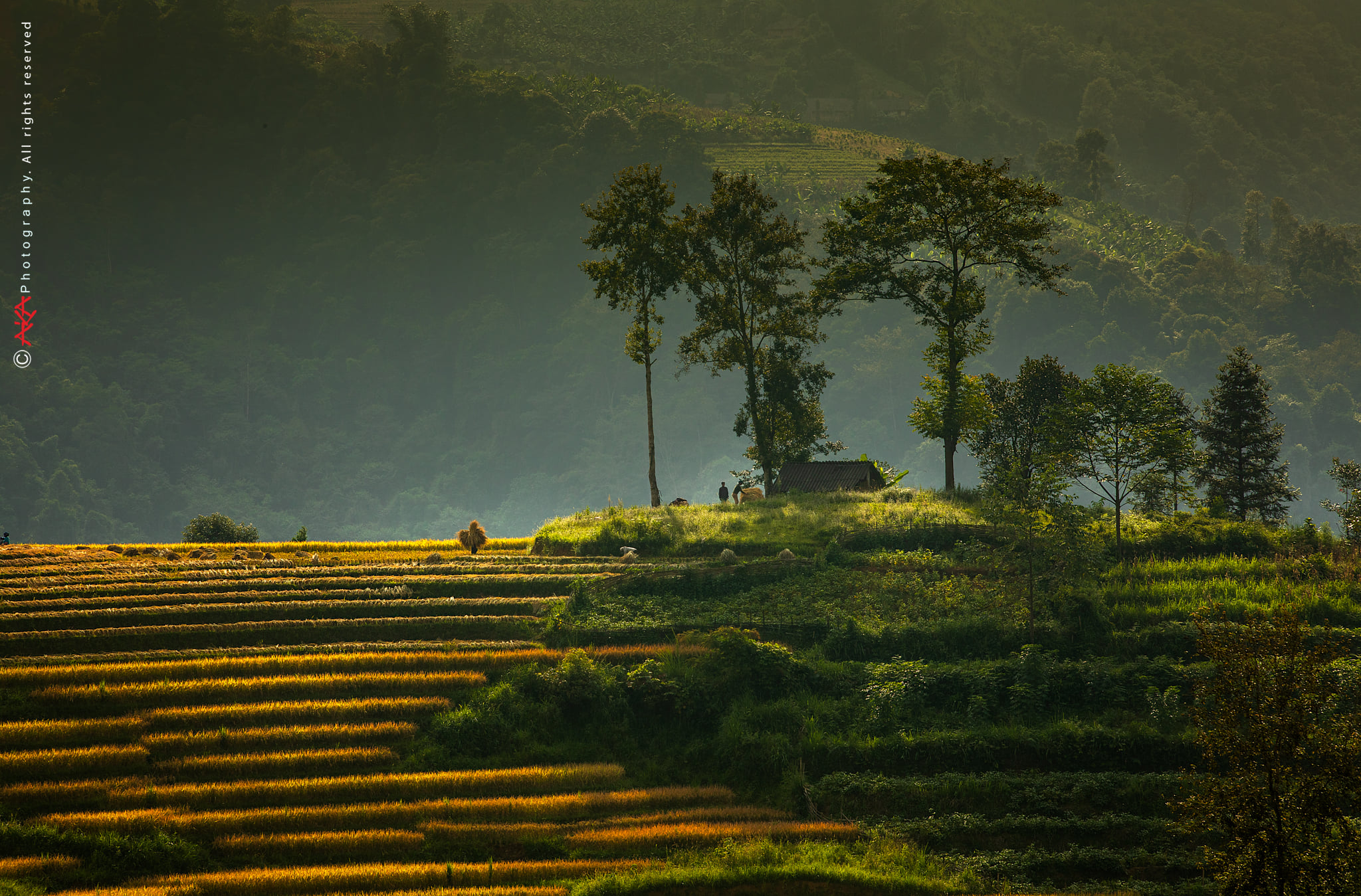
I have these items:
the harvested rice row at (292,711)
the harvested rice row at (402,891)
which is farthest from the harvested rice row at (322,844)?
the harvested rice row at (292,711)

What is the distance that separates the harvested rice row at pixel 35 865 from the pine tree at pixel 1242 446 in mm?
46751

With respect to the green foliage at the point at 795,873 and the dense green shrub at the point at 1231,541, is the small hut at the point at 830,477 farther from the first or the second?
the green foliage at the point at 795,873

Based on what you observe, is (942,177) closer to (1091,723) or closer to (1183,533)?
(1183,533)

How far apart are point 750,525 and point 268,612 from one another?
2033cm

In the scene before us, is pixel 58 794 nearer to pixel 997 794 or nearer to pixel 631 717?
pixel 631 717

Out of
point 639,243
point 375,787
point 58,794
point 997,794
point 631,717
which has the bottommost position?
point 997,794

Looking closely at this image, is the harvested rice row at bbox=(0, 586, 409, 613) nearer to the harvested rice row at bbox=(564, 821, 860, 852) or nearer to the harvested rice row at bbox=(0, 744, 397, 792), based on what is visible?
the harvested rice row at bbox=(0, 744, 397, 792)

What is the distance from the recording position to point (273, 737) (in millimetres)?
24750

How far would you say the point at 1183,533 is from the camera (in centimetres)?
3719

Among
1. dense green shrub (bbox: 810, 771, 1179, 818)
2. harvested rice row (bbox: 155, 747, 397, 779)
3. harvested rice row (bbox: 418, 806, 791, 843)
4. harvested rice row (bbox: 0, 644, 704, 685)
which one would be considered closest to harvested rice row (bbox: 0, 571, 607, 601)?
harvested rice row (bbox: 0, 644, 704, 685)

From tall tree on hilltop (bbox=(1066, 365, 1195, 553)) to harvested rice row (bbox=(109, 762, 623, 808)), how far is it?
24226 mm

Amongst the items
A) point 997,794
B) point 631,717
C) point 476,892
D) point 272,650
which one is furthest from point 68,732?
point 997,794

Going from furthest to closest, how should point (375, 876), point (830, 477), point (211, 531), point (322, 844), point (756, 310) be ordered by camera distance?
point (756, 310), point (830, 477), point (211, 531), point (322, 844), point (375, 876)

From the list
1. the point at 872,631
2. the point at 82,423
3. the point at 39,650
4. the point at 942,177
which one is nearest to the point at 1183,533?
the point at 872,631
